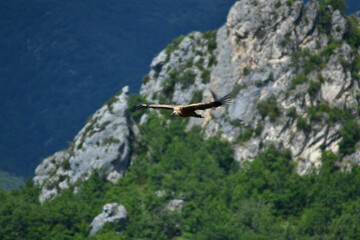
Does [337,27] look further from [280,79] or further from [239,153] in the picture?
[239,153]

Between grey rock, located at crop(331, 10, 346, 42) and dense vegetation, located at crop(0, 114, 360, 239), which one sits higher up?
grey rock, located at crop(331, 10, 346, 42)

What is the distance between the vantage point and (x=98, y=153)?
140 metres

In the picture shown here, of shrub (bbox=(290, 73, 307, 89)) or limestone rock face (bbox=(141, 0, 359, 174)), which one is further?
shrub (bbox=(290, 73, 307, 89))

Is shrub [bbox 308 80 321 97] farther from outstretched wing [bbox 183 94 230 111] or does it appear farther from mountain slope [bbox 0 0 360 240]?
outstretched wing [bbox 183 94 230 111]

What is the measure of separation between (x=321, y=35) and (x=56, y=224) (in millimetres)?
67852

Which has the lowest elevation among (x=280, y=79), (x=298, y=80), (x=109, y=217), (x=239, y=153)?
(x=109, y=217)

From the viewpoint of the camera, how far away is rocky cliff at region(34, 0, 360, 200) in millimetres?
118625

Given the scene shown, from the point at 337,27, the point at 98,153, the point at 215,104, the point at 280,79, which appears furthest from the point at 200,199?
the point at 215,104

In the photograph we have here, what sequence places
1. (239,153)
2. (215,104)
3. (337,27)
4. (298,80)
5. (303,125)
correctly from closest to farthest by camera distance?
1. (215,104)
2. (303,125)
3. (298,80)
4. (337,27)
5. (239,153)

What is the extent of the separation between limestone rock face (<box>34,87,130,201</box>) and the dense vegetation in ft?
9.53

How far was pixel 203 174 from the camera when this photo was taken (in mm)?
133375

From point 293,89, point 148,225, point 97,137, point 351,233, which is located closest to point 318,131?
point 293,89

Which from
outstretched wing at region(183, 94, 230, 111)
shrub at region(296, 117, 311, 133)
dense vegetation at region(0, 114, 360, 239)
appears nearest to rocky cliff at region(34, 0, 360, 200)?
shrub at region(296, 117, 311, 133)

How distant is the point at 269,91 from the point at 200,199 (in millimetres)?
26535
